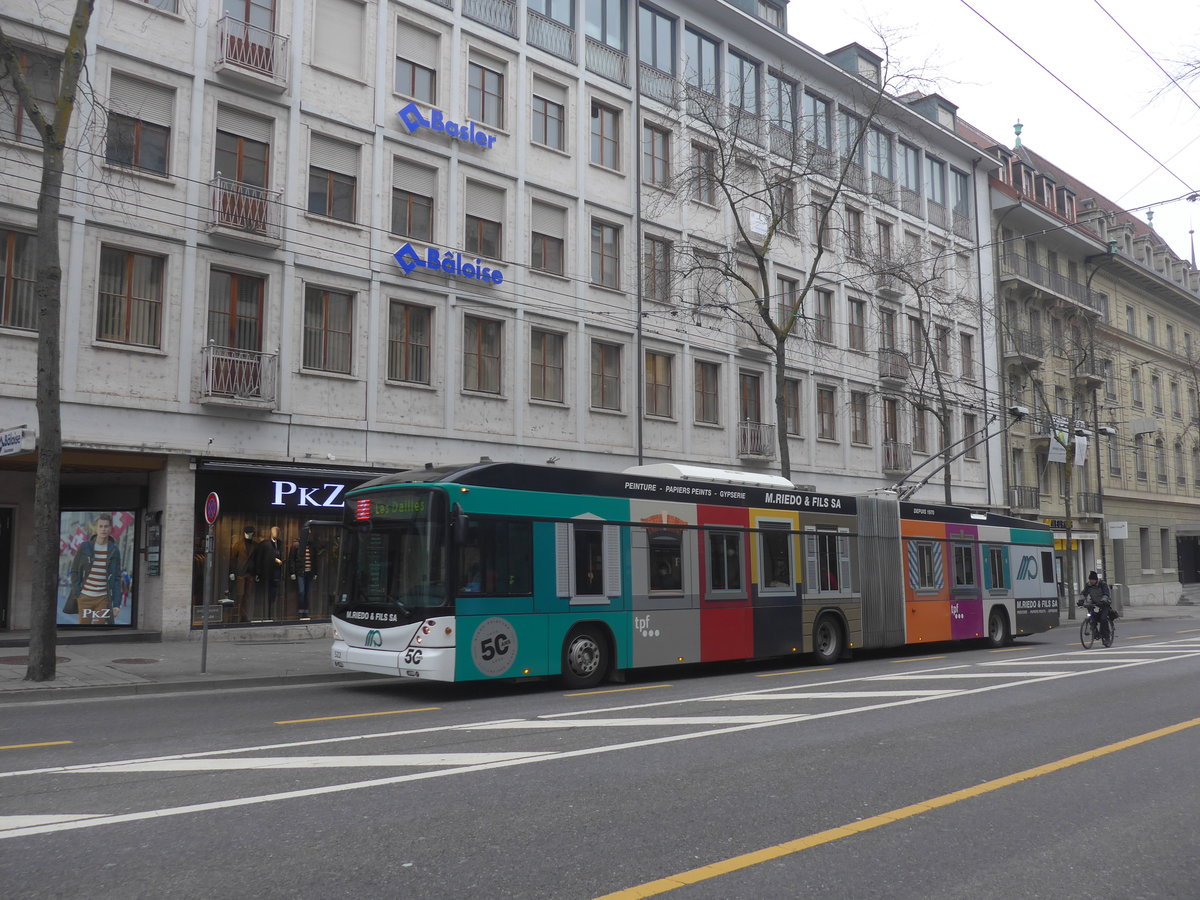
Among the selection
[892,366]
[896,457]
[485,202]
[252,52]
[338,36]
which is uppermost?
[338,36]

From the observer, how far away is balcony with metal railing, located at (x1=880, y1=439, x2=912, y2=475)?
36531mm

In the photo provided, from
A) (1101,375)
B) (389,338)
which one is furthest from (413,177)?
(1101,375)

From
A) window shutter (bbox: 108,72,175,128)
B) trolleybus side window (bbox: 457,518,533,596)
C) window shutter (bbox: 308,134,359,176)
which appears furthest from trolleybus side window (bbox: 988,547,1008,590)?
window shutter (bbox: 108,72,175,128)

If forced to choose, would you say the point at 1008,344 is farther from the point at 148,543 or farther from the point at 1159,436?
the point at 148,543

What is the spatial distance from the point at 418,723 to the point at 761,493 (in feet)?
27.2

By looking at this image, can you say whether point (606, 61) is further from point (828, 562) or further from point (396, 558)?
point (396, 558)

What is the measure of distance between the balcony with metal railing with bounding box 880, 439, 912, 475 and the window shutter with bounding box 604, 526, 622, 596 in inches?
934

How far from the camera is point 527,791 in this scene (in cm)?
680

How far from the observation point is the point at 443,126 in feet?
78.5

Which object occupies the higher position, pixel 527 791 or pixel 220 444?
pixel 220 444

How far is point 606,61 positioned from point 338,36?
26.7 feet

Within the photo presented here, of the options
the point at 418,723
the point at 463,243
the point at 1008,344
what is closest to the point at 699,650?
the point at 418,723

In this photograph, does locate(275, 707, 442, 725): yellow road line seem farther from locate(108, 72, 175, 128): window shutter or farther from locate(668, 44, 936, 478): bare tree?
locate(668, 44, 936, 478): bare tree

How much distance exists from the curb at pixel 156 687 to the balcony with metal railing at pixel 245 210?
9.30 meters
